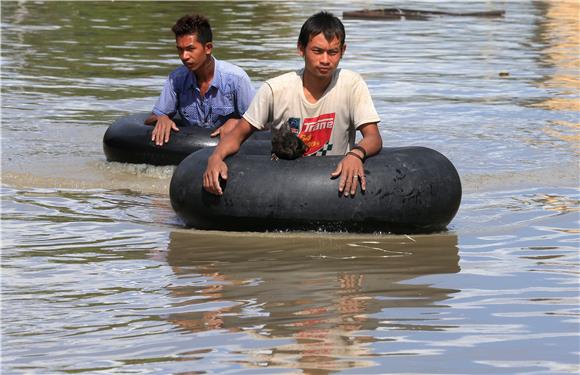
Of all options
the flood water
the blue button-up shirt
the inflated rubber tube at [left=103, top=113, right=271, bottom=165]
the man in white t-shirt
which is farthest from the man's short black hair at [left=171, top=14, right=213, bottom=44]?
the man in white t-shirt

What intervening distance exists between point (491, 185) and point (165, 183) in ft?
8.85

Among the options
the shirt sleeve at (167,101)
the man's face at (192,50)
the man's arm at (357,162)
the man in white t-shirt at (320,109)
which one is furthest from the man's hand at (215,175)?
the shirt sleeve at (167,101)

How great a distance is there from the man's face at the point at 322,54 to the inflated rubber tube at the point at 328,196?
592 mm

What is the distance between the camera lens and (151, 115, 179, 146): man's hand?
36.9ft

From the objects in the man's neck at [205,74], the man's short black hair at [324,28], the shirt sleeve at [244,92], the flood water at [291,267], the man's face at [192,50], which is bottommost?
the flood water at [291,267]

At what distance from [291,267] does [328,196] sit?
909 mm

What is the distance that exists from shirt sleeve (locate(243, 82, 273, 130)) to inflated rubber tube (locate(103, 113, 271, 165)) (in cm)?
208

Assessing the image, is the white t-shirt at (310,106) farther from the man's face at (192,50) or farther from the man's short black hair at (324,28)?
the man's face at (192,50)

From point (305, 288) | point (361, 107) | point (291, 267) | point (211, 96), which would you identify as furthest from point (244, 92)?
point (305, 288)

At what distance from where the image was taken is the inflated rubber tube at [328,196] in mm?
8539

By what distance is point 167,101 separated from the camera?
36.8 feet

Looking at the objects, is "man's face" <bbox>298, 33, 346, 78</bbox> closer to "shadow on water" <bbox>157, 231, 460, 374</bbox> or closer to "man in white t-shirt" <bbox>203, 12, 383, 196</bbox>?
"man in white t-shirt" <bbox>203, 12, 383, 196</bbox>

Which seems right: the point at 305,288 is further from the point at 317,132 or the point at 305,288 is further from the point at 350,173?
the point at 317,132

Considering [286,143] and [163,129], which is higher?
[286,143]
